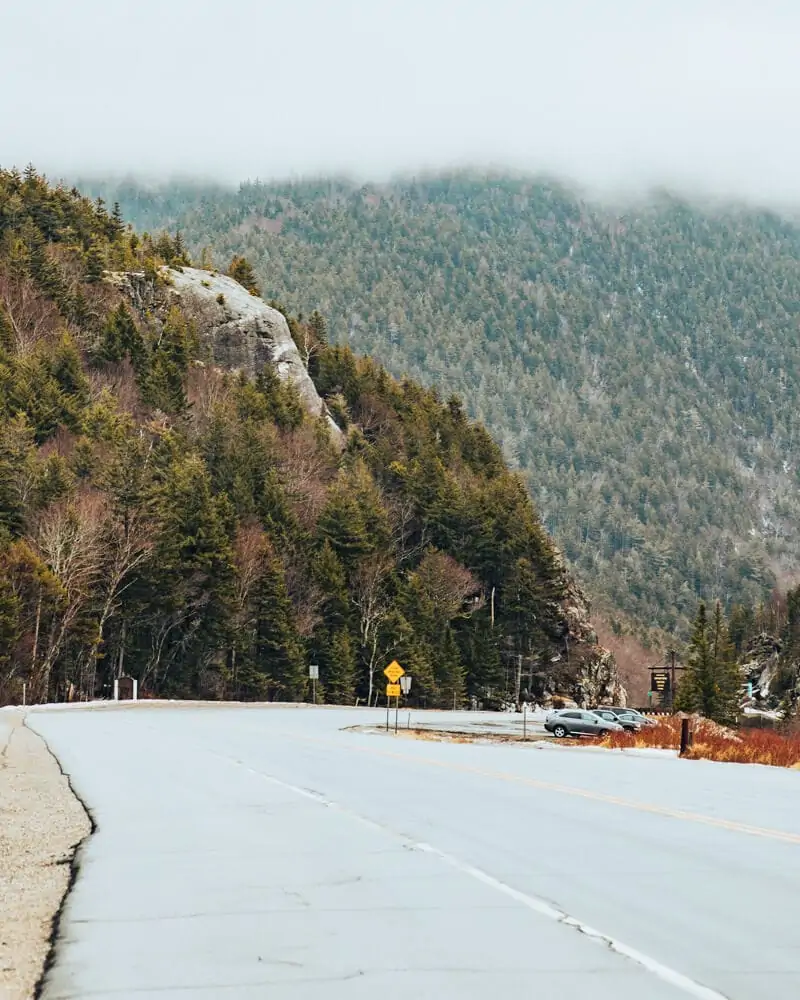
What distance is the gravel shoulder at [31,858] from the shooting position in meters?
7.32

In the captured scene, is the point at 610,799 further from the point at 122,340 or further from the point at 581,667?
the point at 581,667

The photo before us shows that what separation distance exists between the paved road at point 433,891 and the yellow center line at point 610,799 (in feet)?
0.23

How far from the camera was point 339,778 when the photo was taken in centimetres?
1947

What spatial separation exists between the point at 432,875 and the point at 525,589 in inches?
3661

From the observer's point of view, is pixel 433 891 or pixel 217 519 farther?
pixel 217 519

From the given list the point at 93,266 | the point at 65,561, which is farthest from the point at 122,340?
the point at 65,561

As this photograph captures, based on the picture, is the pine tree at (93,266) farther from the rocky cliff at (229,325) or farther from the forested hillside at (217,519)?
the rocky cliff at (229,325)

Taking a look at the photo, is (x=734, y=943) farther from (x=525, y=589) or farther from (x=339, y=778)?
(x=525, y=589)

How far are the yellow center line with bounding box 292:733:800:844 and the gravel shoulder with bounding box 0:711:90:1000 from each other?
6664mm

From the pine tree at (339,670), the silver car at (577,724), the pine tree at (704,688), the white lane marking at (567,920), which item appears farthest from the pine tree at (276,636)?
the white lane marking at (567,920)

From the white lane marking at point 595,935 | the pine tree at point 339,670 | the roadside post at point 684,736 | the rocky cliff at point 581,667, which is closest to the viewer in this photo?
the white lane marking at point 595,935

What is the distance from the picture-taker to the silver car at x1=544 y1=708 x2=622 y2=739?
50.0 meters

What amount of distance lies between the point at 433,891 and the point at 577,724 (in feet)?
140

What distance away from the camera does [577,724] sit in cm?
5066
